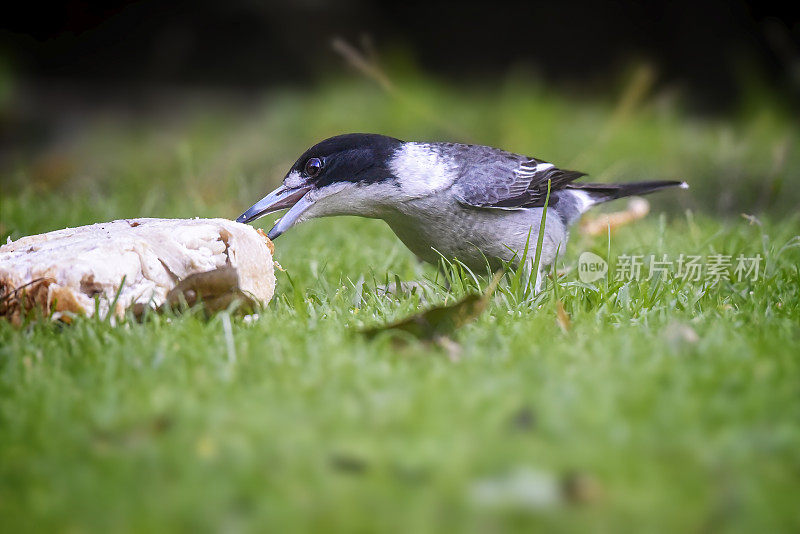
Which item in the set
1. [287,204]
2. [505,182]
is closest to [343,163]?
[287,204]

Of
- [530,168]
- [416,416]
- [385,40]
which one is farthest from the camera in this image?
[385,40]

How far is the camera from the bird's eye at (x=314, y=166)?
10.3 feet

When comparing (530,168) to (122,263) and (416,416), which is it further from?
(416,416)

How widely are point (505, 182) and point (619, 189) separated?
90 centimetres

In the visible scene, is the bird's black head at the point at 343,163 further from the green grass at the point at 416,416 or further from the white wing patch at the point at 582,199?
the white wing patch at the point at 582,199

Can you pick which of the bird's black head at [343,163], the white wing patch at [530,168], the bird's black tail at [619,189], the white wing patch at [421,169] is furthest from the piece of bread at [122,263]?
the bird's black tail at [619,189]

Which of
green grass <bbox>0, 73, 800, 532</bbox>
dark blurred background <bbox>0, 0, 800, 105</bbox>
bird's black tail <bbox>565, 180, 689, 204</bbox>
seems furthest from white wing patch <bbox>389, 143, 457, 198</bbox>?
dark blurred background <bbox>0, 0, 800, 105</bbox>

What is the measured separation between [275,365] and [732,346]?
1.21m

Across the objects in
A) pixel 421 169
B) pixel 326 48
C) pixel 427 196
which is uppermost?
pixel 326 48

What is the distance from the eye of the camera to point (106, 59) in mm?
9758

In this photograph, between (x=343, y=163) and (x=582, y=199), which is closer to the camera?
(x=343, y=163)

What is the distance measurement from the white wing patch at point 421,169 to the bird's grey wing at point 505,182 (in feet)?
0.22

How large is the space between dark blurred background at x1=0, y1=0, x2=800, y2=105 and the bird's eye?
21.6 feet

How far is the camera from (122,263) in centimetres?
249
